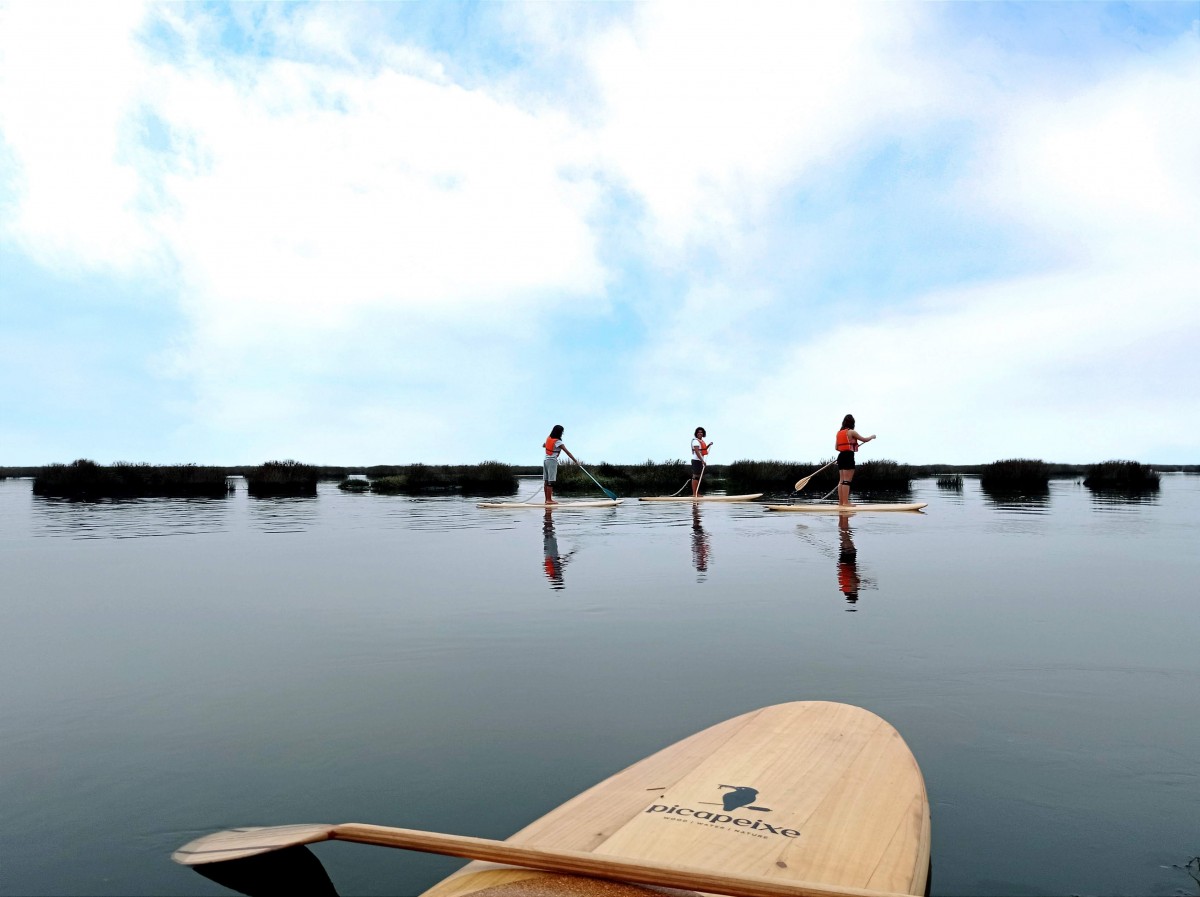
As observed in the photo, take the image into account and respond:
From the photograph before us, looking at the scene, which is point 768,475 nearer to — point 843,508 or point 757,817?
point 843,508

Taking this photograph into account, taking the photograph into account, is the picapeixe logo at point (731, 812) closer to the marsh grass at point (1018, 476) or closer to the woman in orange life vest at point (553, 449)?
the woman in orange life vest at point (553, 449)

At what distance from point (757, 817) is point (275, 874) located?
1.61m

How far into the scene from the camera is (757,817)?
244 cm

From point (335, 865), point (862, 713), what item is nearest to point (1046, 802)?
point (862, 713)

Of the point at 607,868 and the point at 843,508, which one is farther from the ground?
the point at 843,508

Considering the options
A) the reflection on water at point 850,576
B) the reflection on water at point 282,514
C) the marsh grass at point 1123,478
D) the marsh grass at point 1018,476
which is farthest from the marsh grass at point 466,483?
the marsh grass at point 1123,478

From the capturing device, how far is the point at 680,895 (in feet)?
6.70

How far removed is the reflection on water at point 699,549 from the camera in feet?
29.0

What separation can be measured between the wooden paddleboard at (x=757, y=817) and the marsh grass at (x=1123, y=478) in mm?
32796

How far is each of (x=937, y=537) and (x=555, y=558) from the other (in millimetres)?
6374

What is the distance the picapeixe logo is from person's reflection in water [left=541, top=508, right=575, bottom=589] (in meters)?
5.38

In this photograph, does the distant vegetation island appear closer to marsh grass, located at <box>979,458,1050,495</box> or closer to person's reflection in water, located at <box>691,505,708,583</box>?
marsh grass, located at <box>979,458,1050,495</box>

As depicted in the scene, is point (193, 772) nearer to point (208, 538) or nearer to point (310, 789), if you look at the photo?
point (310, 789)

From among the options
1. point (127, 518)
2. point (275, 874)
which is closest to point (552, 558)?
point (275, 874)
